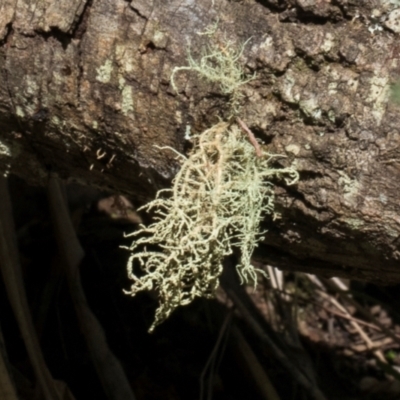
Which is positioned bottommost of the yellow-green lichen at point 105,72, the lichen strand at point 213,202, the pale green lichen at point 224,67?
the lichen strand at point 213,202

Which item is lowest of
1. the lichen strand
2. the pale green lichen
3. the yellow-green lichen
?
the lichen strand

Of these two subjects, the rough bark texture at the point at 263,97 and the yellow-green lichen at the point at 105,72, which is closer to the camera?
the rough bark texture at the point at 263,97

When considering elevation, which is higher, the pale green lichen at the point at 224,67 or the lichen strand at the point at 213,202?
the pale green lichen at the point at 224,67

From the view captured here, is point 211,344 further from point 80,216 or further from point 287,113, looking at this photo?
point 287,113

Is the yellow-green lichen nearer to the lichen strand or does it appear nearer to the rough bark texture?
the rough bark texture

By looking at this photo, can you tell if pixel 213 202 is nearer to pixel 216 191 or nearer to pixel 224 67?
pixel 216 191

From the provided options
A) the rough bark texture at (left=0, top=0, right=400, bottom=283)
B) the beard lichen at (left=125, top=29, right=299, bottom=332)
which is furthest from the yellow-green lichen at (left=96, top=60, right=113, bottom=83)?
the beard lichen at (left=125, top=29, right=299, bottom=332)

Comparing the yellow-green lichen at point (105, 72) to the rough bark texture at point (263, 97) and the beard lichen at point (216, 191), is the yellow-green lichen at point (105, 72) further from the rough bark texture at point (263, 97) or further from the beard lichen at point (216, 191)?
the beard lichen at point (216, 191)

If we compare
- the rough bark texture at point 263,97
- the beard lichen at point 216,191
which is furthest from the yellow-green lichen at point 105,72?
the beard lichen at point 216,191
